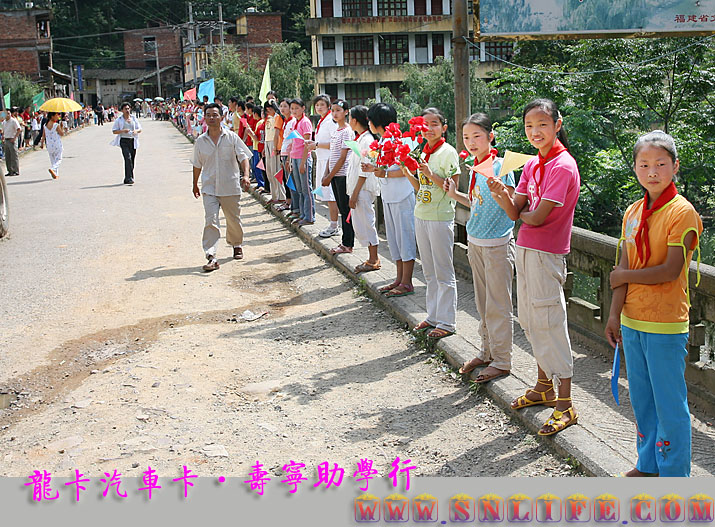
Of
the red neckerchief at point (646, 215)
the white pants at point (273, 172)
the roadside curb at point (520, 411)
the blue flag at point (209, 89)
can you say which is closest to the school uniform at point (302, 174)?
the white pants at point (273, 172)

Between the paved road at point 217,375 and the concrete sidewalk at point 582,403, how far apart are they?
0.39 ft

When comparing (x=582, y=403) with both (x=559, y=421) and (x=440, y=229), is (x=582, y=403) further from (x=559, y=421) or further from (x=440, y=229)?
(x=440, y=229)

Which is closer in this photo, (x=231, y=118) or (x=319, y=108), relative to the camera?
(x=319, y=108)

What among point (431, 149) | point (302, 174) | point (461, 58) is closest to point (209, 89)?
point (302, 174)

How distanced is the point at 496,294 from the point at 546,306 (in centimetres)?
78

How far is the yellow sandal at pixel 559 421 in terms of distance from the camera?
4.19 m

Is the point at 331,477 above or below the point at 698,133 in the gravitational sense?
below

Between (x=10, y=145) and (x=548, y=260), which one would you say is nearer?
(x=548, y=260)

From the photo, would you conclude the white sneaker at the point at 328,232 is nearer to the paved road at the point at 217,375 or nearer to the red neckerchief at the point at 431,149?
the paved road at the point at 217,375

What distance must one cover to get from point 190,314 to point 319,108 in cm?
400

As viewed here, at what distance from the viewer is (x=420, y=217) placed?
5902 millimetres

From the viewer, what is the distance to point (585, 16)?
8.50 m

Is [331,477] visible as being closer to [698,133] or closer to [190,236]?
[190,236]

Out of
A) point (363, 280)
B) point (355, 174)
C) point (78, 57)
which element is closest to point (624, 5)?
point (355, 174)
